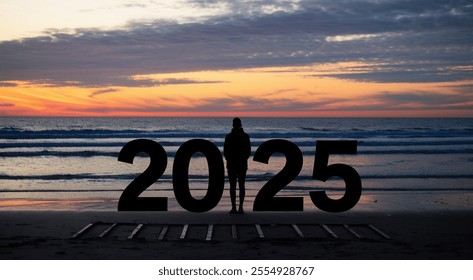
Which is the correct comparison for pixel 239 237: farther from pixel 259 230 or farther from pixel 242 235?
pixel 259 230

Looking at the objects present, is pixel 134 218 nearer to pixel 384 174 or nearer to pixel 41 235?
pixel 41 235

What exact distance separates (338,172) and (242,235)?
1667mm

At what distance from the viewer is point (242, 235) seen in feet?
27.7

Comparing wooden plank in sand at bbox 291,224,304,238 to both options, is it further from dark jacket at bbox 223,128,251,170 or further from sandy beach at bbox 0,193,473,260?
dark jacket at bbox 223,128,251,170

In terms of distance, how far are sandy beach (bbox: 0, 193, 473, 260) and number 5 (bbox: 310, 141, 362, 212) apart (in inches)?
16.0

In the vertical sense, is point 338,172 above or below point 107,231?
above

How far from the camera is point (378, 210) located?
11.5 m

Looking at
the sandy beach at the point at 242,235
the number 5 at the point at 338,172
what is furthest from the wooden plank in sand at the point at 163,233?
the number 5 at the point at 338,172

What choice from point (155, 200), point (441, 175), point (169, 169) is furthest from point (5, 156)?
point (155, 200)

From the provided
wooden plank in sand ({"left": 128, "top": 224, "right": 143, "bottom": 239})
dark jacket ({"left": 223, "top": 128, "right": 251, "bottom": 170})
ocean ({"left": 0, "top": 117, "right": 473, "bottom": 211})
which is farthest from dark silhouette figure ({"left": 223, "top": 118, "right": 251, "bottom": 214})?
wooden plank in sand ({"left": 128, "top": 224, "right": 143, "bottom": 239})

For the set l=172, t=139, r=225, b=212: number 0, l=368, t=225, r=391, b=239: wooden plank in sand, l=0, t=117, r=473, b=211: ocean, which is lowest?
l=0, t=117, r=473, b=211: ocean

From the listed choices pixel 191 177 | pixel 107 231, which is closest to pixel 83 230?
pixel 107 231

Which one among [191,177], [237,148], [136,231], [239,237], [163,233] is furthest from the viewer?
[191,177]

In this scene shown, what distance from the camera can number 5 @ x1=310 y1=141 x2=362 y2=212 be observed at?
28.3ft
